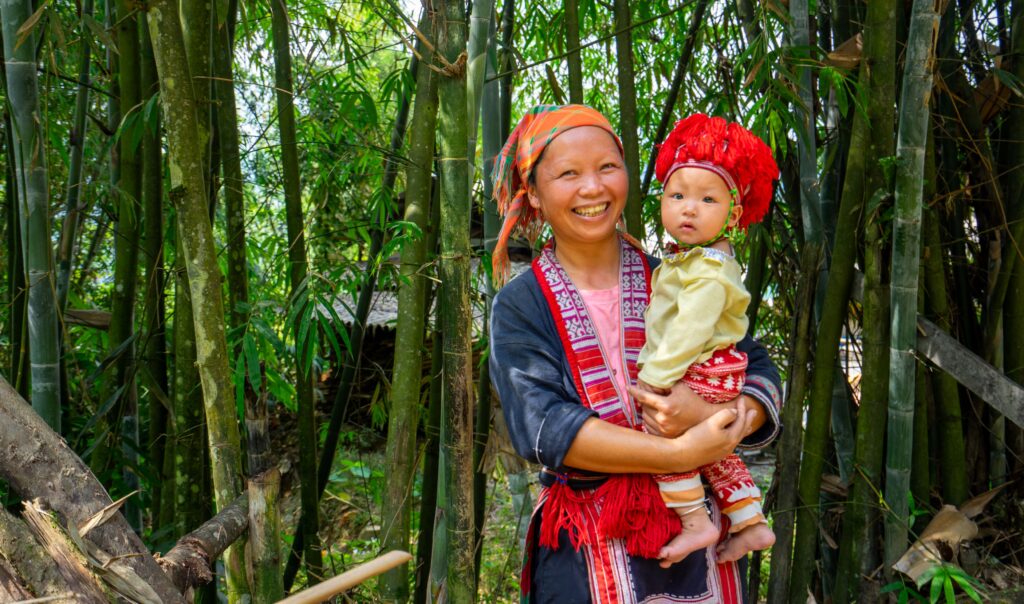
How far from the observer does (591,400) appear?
150 centimetres

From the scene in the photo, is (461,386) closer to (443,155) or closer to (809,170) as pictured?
(443,155)

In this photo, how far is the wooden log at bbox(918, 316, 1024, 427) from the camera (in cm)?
216

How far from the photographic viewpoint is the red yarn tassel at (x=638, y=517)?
1449 mm

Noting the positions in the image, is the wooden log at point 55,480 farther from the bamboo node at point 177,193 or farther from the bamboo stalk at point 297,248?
the bamboo stalk at point 297,248

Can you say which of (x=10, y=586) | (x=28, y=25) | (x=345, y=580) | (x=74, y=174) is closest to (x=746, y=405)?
(x=345, y=580)

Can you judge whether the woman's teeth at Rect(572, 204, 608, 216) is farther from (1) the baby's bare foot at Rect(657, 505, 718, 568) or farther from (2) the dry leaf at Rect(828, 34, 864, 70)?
(2) the dry leaf at Rect(828, 34, 864, 70)

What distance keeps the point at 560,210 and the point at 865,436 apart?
1193mm

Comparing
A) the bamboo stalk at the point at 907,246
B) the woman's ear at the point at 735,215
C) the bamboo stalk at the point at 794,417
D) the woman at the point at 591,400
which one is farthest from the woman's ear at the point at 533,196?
the bamboo stalk at the point at 794,417

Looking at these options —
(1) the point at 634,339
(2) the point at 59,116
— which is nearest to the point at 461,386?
(1) the point at 634,339

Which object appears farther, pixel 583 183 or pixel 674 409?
pixel 583 183

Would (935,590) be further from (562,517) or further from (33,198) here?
(33,198)

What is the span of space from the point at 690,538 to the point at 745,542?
0.53 feet

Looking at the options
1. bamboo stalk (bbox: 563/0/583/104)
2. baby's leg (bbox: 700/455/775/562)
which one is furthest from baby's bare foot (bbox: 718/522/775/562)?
bamboo stalk (bbox: 563/0/583/104)

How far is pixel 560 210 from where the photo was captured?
5.07 ft
